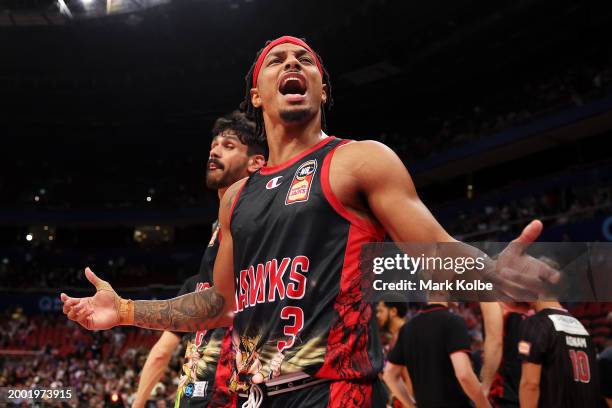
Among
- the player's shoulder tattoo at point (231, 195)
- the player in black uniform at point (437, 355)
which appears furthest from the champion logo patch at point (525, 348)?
the player's shoulder tattoo at point (231, 195)

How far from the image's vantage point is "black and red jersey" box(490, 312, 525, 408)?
206 inches

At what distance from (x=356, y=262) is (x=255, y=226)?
42cm

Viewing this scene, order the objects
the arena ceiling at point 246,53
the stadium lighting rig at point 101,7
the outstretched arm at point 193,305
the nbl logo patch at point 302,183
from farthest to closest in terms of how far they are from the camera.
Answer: the stadium lighting rig at point 101,7 → the arena ceiling at point 246,53 → the outstretched arm at point 193,305 → the nbl logo patch at point 302,183

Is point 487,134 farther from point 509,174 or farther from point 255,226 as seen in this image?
point 255,226

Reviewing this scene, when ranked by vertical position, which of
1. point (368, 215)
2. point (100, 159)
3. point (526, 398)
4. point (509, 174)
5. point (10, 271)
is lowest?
point (526, 398)

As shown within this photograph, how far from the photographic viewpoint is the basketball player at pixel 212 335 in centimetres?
384

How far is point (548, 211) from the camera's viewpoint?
60.9 feet

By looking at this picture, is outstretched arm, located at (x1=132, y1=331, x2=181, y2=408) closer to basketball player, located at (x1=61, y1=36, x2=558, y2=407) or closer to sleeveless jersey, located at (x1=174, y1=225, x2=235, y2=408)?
sleeveless jersey, located at (x1=174, y1=225, x2=235, y2=408)

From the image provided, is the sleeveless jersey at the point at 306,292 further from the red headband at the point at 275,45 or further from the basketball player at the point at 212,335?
the basketball player at the point at 212,335

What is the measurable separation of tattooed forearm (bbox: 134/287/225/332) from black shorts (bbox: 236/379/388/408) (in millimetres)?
661

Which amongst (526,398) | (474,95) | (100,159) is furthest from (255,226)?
(100,159)

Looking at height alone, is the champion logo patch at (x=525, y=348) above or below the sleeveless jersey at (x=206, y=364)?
above

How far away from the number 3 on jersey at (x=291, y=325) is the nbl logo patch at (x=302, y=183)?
381 millimetres

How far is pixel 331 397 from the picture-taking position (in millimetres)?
2045
